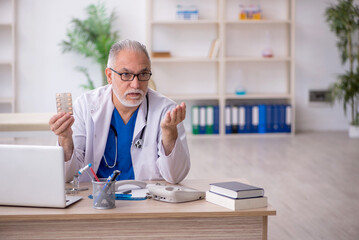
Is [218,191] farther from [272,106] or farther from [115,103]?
[272,106]

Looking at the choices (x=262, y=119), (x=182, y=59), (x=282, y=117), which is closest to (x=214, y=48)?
(x=182, y=59)

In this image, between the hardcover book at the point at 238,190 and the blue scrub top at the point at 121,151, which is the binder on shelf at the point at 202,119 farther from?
the hardcover book at the point at 238,190

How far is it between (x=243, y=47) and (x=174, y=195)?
5.81 metres

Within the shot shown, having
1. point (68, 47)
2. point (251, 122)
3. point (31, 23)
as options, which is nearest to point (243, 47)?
point (251, 122)

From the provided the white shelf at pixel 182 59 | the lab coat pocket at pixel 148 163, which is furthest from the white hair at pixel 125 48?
the white shelf at pixel 182 59

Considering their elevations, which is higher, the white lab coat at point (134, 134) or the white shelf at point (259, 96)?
the white shelf at point (259, 96)

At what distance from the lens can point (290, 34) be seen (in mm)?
7297

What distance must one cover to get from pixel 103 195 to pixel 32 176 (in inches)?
9.3

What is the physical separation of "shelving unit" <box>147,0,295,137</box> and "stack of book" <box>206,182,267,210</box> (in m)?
5.31

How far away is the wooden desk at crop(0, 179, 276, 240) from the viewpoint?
172cm

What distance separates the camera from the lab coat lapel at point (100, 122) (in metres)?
2.35

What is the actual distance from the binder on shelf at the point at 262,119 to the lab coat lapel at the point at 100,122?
490cm

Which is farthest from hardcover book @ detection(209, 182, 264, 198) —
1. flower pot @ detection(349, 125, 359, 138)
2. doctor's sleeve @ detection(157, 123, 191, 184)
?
flower pot @ detection(349, 125, 359, 138)

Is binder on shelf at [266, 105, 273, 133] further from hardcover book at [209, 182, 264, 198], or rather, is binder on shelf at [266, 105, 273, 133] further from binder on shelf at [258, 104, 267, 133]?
hardcover book at [209, 182, 264, 198]
